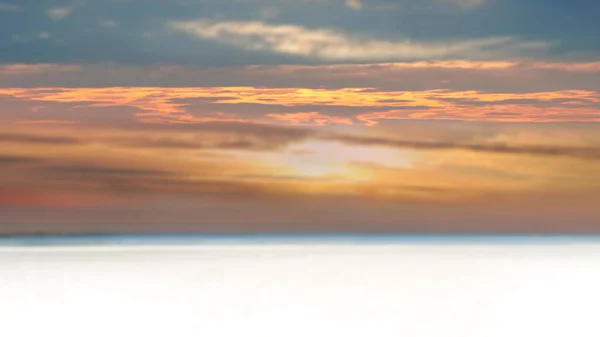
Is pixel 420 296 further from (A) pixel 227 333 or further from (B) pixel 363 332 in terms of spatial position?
(A) pixel 227 333

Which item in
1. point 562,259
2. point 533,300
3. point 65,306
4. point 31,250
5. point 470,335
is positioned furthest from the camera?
point 31,250

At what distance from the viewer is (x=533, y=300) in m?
6.02

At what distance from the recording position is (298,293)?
615cm

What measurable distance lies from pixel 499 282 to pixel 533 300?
0.81 meters

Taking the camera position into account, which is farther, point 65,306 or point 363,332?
point 65,306

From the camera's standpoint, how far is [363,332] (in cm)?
500

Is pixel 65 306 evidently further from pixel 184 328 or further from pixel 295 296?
pixel 295 296

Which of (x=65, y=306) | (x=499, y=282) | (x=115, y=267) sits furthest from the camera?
(x=115, y=267)

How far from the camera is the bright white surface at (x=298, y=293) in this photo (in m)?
5.14

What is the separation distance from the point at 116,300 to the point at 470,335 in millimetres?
2200

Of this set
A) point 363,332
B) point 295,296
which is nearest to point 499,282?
point 295,296

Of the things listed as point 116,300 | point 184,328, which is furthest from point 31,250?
point 184,328

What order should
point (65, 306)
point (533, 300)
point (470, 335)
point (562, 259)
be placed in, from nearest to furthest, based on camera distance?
point (470, 335) → point (65, 306) → point (533, 300) → point (562, 259)

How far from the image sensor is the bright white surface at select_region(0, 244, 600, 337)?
16.9ft
